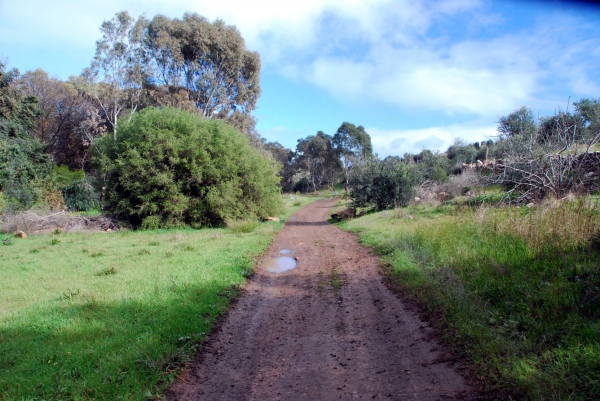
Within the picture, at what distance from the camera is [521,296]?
15.8ft

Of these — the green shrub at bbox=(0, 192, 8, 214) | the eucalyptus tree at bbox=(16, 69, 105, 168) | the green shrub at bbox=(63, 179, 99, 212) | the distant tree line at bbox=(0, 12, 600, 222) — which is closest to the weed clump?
the distant tree line at bbox=(0, 12, 600, 222)

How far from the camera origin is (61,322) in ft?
17.9

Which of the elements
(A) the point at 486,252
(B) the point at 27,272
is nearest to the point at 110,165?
(B) the point at 27,272

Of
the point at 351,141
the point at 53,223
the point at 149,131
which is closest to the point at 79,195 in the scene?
the point at 53,223

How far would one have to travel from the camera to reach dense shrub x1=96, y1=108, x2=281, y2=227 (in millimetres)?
18750

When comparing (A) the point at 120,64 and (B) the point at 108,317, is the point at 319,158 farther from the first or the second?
(B) the point at 108,317

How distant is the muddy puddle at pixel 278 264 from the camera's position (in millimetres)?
9125

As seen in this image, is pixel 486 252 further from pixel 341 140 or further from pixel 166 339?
pixel 341 140

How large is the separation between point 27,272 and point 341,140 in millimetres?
50532

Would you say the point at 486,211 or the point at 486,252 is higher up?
the point at 486,211

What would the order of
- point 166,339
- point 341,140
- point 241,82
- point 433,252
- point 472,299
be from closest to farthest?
1. point 166,339
2. point 472,299
3. point 433,252
4. point 241,82
5. point 341,140

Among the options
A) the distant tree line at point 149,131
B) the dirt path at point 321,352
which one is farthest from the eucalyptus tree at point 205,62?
the dirt path at point 321,352

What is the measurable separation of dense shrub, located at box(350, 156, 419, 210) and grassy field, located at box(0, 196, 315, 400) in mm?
12378

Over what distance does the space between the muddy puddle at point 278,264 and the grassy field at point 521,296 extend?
8.91 ft
